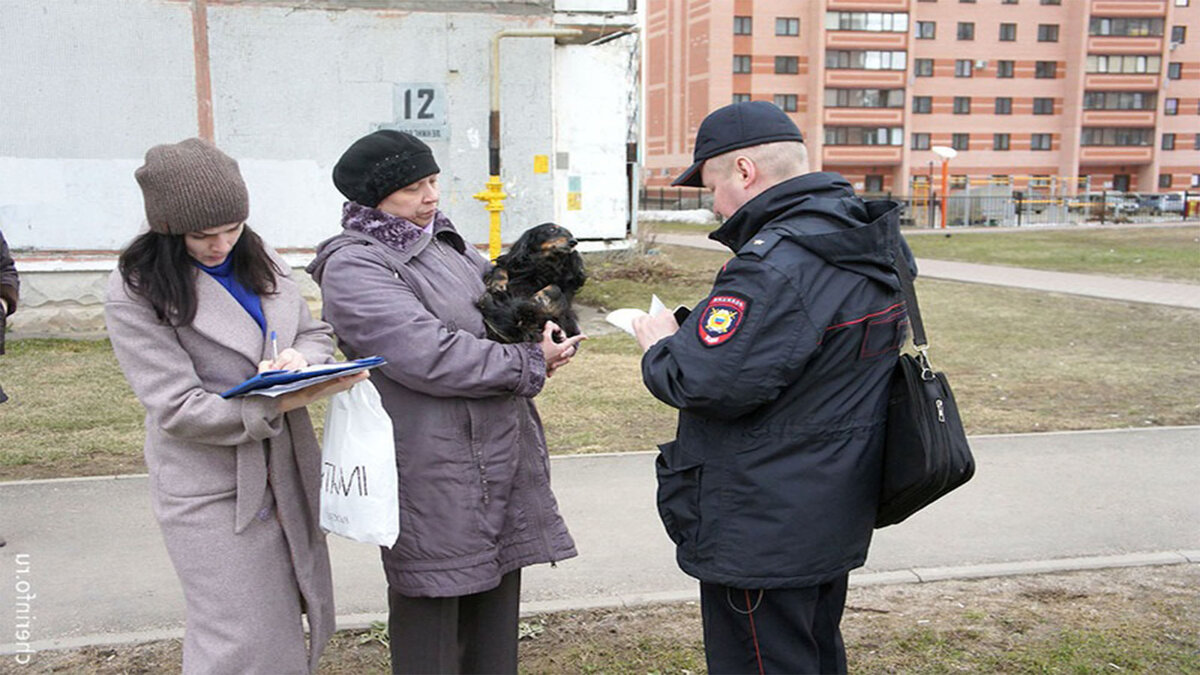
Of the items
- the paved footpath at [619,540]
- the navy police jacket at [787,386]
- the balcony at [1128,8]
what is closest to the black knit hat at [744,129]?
the navy police jacket at [787,386]

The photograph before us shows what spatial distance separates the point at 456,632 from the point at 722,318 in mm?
1281

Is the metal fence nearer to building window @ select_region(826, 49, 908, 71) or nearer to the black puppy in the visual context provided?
building window @ select_region(826, 49, 908, 71)

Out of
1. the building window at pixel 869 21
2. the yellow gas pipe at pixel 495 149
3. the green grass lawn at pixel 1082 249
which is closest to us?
the yellow gas pipe at pixel 495 149

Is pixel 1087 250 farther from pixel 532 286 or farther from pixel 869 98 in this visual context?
pixel 869 98

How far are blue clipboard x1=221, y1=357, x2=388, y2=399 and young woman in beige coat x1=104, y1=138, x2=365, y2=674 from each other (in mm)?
62

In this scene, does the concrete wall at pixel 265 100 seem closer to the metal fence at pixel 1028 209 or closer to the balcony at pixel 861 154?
the metal fence at pixel 1028 209

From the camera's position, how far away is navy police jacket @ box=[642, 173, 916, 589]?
2502mm

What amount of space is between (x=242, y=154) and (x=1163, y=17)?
58.8 m

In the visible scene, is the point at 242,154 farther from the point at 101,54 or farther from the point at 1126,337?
the point at 1126,337

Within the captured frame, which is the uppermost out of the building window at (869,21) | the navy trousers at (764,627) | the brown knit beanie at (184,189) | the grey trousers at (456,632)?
the building window at (869,21)

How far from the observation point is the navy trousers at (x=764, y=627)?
8.84 ft

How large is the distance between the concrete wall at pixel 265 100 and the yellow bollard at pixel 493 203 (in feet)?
1.01

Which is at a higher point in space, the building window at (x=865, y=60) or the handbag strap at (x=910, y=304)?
the building window at (x=865, y=60)

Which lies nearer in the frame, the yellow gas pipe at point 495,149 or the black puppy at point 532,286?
the black puppy at point 532,286
